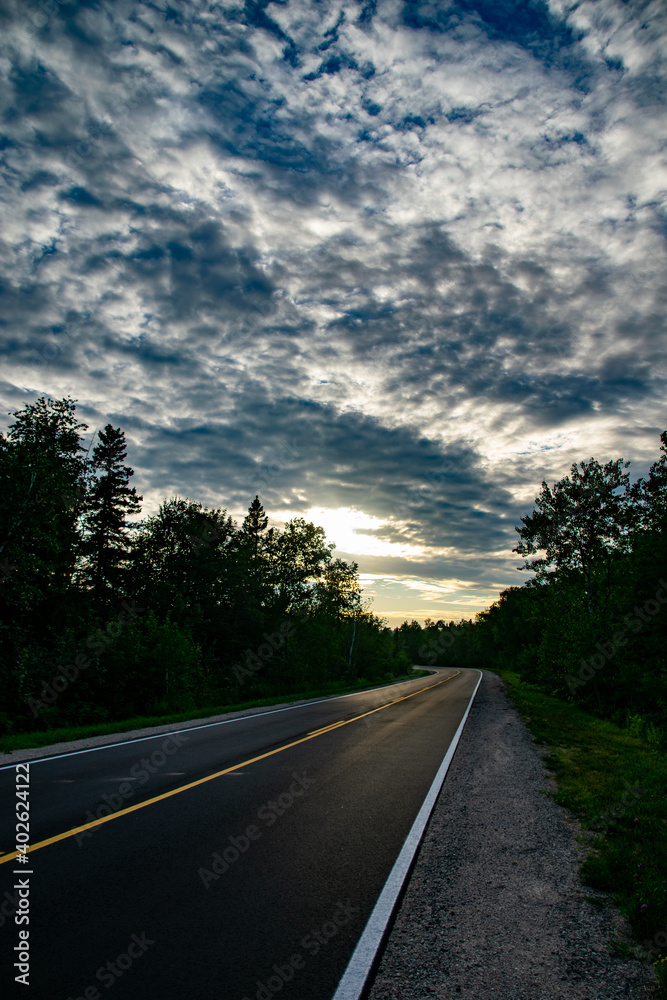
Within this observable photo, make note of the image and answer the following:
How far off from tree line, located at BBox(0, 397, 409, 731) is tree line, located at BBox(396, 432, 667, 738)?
15.0m

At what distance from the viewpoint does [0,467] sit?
15.0 meters

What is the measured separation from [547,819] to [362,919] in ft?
12.2

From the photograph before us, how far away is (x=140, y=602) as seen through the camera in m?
36.4

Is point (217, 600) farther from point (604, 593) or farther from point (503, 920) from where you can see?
point (503, 920)

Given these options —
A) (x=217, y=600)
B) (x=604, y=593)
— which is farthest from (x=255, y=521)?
(x=604, y=593)

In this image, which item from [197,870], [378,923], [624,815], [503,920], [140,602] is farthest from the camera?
[140,602]

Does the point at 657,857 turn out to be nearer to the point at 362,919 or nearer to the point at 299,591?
the point at 362,919

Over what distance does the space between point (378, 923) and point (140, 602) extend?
3563 centimetres

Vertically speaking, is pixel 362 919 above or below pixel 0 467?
below

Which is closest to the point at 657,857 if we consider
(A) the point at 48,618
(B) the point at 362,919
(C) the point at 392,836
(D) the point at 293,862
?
(C) the point at 392,836

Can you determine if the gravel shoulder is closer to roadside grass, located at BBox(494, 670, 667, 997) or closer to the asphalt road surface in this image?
roadside grass, located at BBox(494, 670, 667, 997)

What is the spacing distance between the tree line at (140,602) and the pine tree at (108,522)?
0.09 meters

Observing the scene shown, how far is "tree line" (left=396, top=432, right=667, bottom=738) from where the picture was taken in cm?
1292

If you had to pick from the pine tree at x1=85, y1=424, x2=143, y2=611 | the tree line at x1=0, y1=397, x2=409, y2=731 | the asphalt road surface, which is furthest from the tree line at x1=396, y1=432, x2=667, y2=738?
the pine tree at x1=85, y1=424, x2=143, y2=611
